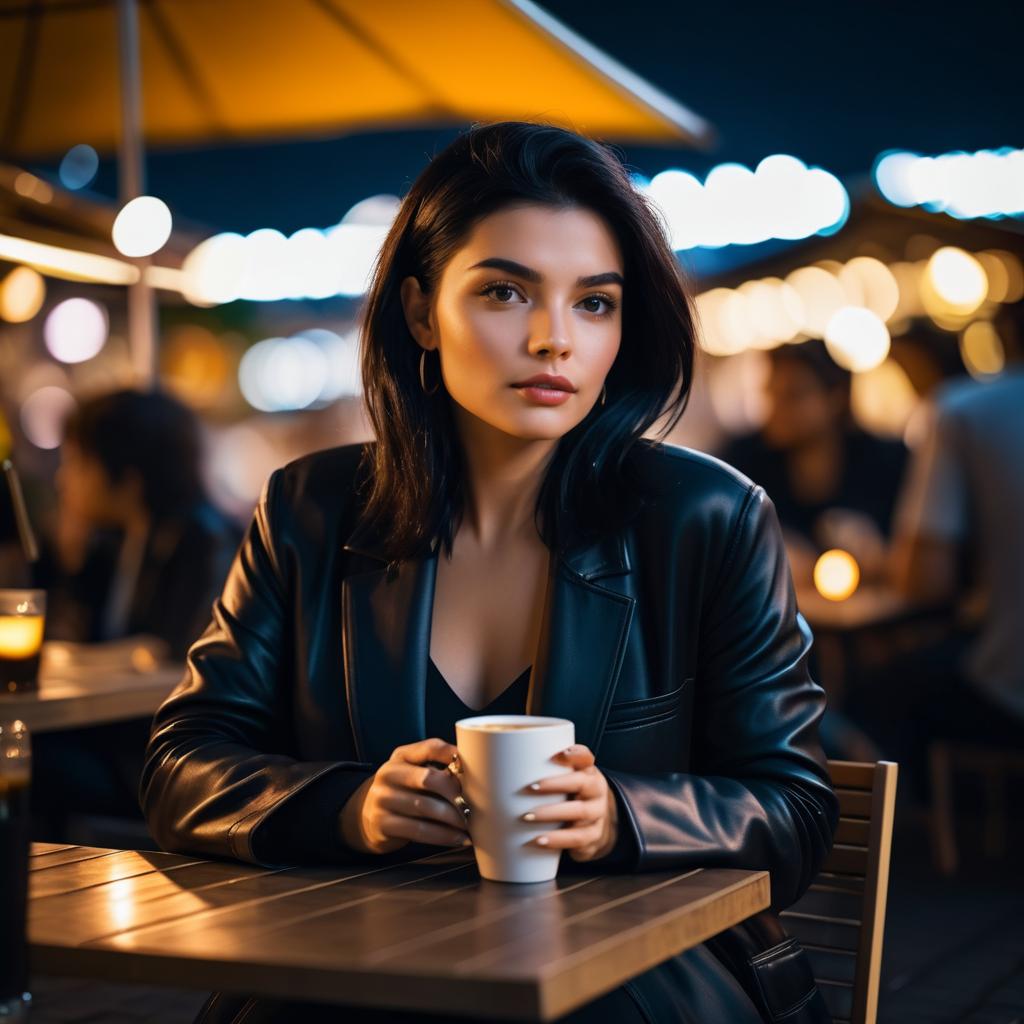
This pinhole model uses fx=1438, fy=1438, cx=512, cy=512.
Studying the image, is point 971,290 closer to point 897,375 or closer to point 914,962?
point 897,375

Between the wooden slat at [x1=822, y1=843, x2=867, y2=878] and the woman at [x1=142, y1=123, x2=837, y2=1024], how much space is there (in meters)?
0.12

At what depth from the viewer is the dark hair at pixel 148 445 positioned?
4.23m

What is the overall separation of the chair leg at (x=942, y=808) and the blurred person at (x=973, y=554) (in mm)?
66

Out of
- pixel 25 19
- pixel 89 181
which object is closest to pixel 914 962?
pixel 25 19

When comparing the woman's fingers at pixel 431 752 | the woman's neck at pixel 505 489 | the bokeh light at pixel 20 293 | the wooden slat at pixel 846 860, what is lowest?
the wooden slat at pixel 846 860

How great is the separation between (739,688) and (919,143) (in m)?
7.18

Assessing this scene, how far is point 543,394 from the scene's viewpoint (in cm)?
171

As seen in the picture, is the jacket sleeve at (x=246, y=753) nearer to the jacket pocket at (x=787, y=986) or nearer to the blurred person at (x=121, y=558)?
the jacket pocket at (x=787, y=986)

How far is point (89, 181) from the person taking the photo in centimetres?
1114

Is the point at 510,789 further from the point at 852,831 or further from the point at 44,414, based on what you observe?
the point at 44,414

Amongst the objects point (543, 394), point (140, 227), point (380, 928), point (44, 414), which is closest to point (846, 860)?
point (543, 394)

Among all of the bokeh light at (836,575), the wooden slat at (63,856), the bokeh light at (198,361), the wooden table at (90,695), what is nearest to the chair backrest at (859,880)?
the wooden slat at (63,856)

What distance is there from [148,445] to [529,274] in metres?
2.74

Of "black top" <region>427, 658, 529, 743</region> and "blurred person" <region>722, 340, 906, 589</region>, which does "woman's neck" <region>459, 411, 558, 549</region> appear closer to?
"black top" <region>427, 658, 529, 743</region>
